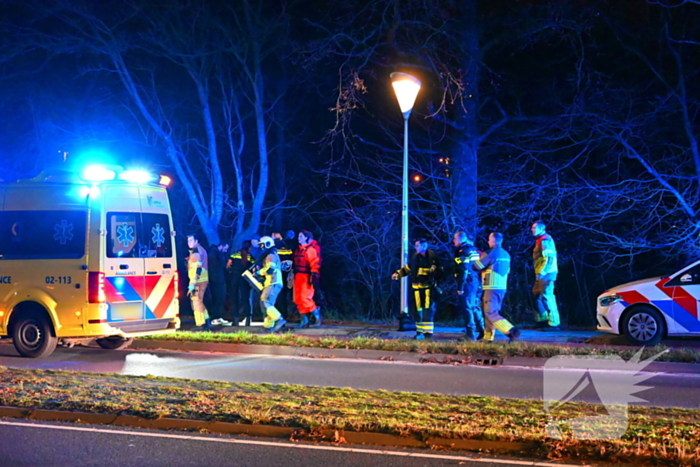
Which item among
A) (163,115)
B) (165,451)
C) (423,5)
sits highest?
(423,5)

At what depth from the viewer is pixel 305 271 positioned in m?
14.4

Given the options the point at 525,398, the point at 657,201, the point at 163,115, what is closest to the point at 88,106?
the point at 163,115

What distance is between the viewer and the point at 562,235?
651 inches

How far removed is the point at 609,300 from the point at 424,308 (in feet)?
9.93

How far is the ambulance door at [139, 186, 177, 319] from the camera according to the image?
1137cm

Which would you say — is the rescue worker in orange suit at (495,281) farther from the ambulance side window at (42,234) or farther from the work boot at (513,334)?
the ambulance side window at (42,234)

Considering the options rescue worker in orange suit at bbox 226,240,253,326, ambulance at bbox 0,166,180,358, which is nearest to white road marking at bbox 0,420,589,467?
ambulance at bbox 0,166,180,358

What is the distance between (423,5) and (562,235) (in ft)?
19.2

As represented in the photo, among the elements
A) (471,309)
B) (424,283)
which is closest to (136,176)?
(424,283)

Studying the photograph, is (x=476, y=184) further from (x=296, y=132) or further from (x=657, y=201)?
(x=296, y=132)

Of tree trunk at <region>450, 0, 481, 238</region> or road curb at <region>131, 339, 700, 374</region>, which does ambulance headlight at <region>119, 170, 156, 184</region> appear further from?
tree trunk at <region>450, 0, 481, 238</region>

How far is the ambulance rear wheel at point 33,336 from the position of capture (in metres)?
11.1

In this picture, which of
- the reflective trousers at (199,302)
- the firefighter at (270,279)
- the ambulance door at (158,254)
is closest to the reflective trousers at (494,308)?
the firefighter at (270,279)

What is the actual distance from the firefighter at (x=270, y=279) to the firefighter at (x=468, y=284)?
3400 millimetres
